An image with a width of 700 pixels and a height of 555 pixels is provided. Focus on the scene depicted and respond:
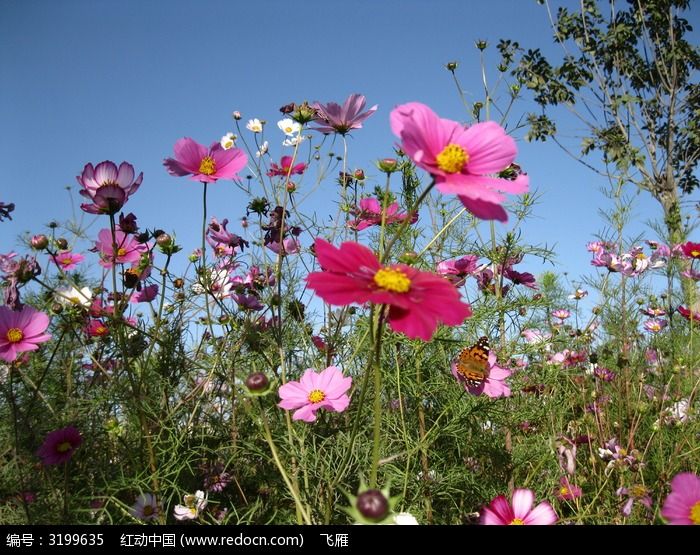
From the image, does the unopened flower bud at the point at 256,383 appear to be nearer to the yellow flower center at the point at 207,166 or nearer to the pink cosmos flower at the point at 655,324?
the yellow flower center at the point at 207,166

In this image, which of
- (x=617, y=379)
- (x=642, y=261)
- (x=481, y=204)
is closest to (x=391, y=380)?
(x=481, y=204)

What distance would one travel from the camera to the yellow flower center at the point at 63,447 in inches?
37.0

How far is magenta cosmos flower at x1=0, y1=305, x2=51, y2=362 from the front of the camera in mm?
943

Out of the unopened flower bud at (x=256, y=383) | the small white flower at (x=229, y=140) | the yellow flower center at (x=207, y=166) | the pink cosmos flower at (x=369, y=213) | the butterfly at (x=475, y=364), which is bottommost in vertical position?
the unopened flower bud at (x=256, y=383)

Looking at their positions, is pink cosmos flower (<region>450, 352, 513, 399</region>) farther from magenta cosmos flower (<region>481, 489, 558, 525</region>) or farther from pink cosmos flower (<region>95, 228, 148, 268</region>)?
pink cosmos flower (<region>95, 228, 148, 268</region>)

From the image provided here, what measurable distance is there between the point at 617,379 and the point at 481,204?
1.46m

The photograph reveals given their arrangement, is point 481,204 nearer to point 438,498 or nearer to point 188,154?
point 188,154

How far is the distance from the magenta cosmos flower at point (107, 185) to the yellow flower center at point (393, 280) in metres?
0.55

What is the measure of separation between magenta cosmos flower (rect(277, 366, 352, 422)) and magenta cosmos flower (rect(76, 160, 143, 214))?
39cm

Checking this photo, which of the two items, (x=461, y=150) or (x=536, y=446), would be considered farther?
(x=536, y=446)

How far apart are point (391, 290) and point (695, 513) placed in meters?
0.38

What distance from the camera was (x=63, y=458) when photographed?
3.05 feet

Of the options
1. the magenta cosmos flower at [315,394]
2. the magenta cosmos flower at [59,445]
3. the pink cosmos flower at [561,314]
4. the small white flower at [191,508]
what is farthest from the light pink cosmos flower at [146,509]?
the pink cosmos flower at [561,314]

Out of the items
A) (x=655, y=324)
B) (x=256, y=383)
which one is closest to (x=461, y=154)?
(x=256, y=383)
